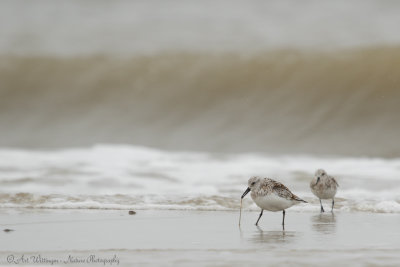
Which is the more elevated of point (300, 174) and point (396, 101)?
point (396, 101)

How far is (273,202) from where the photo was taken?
8188 mm

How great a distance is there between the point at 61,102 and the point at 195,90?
3434mm

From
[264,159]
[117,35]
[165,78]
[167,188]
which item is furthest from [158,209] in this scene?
[117,35]

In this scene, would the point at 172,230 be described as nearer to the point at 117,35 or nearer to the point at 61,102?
the point at 61,102

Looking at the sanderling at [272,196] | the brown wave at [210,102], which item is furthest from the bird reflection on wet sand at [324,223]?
the brown wave at [210,102]

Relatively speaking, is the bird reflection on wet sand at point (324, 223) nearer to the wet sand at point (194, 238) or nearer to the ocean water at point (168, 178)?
the wet sand at point (194, 238)

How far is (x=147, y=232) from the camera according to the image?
7.65 meters

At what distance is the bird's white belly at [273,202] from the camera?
26.9 feet

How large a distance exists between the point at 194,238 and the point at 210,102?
11.7 meters

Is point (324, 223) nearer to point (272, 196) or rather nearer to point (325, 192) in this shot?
point (272, 196)

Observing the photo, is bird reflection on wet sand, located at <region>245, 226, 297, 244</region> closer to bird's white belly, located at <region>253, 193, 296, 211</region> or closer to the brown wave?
bird's white belly, located at <region>253, 193, 296, 211</region>

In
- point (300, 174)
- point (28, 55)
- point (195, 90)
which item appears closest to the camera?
point (300, 174)

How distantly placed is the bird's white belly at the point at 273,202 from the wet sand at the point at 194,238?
21 cm

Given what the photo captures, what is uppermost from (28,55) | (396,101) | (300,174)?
(28,55)
